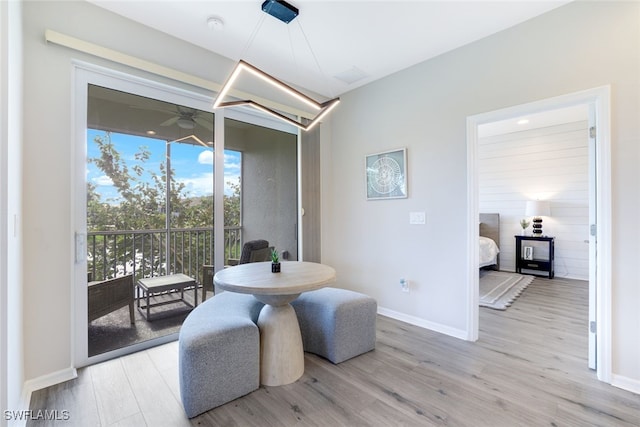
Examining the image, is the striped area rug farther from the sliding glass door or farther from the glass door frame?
the glass door frame

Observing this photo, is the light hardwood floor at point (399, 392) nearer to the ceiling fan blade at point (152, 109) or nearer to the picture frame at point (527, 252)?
the ceiling fan blade at point (152, 109)

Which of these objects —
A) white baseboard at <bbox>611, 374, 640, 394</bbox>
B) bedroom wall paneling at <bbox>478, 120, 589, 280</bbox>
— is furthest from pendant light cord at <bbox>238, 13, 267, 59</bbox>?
bedroom wall paneling at <bbox>478, 120, 589, 280</bbox>

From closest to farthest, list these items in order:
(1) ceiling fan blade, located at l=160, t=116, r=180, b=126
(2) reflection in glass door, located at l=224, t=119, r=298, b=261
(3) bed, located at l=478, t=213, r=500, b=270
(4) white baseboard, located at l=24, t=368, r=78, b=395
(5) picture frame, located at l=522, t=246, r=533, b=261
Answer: (4) white baseboard, located at l=24, t=368, r=78, b=395 → (1) ceiling fan blade, located at l=160, t=116, r=180, b=126 → (2) reflection in glass door, located at l=224, t=119, r=298, b=261 → (3) bed, located at l=478, t=213, r=500, b=270 → (5) picture frame, located at l=522, t=246, r=533, b=261

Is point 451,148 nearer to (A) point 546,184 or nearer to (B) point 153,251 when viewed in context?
(B) point 153,251

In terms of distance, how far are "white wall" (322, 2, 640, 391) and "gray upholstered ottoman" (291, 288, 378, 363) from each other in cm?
92

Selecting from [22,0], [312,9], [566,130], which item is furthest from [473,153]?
[566,130]

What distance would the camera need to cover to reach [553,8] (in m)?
2.21

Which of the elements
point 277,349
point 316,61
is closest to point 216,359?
point 277,349

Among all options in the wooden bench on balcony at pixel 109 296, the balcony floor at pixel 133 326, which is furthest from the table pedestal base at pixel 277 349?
the wooden bench on balcony at pixel 109 296

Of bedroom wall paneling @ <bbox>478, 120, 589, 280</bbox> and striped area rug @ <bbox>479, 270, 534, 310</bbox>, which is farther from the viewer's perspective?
bedroom wall paneling @ <bbox>478, 120, 589, 280</bbox>

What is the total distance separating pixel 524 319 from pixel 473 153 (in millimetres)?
1990

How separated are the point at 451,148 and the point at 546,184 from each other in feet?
12.5

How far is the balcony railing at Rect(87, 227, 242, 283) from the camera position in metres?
2.31

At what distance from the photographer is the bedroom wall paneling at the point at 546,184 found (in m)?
4.95
